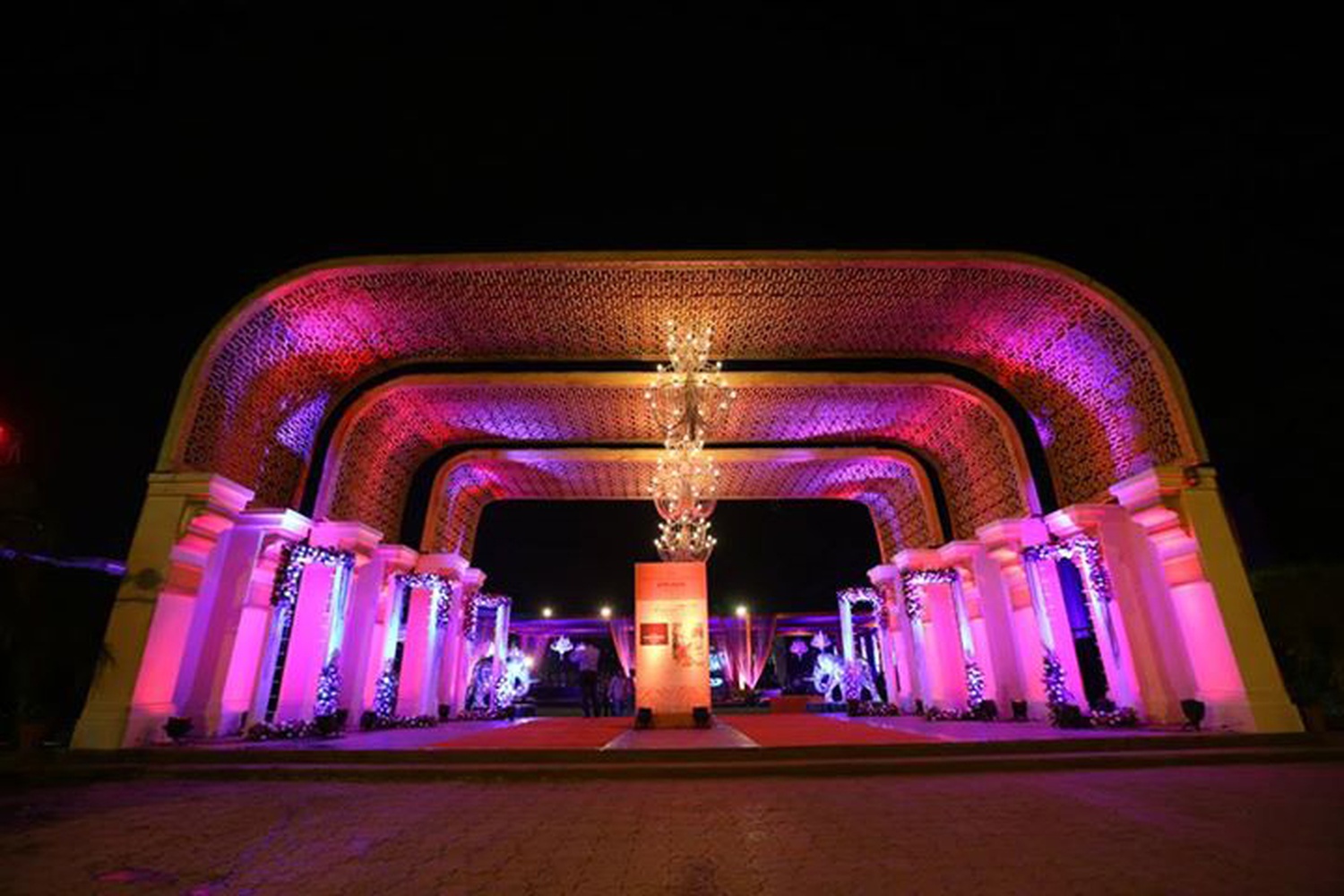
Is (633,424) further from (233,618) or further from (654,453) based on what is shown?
(233,618)

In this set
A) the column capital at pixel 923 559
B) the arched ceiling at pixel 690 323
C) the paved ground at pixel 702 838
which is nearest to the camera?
the paved ground at pixel 702 838

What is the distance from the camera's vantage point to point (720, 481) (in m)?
15.1

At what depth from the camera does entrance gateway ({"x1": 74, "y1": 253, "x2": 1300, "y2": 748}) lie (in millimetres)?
7895

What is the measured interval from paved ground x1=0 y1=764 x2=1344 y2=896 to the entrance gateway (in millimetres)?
3237

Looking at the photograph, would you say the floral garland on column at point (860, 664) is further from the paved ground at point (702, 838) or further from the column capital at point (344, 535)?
the column capital at point (344, 535)

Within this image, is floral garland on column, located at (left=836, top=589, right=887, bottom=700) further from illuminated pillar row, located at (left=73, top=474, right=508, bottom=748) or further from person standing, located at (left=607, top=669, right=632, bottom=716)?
illuminated pillar row, located at (left=73, top=474, right=508, bottom=748)

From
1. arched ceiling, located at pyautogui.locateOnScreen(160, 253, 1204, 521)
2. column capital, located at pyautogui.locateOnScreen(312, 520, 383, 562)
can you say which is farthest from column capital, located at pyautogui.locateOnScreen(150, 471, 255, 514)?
column capital, located at pyautogui.locateOnScreen(312, 520, 383, 562)

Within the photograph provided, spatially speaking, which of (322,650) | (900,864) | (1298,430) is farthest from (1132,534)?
(322,650)

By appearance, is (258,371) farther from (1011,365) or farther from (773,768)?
(1011,365)

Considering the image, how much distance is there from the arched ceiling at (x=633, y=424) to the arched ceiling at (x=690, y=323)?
0.46m

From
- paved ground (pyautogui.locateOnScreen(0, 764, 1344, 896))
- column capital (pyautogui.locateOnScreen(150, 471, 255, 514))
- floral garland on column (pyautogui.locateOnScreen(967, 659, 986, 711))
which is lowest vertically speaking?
paved ground (pyautogui.locateOnScreen(0, 764, 1344, 896))

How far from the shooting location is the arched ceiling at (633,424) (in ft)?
36.0

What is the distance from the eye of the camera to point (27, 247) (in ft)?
24.0

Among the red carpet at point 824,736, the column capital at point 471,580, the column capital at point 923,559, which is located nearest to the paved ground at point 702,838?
the red carpet at point 824,736
